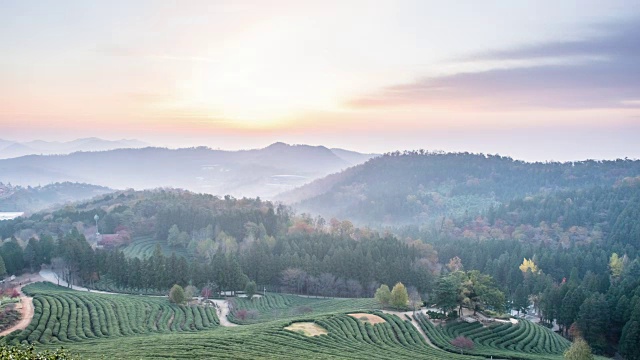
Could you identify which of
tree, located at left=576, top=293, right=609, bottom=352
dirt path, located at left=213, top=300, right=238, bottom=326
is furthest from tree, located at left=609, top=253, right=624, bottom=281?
dirt path, located at left=213, top=300, right=238, bottom=326

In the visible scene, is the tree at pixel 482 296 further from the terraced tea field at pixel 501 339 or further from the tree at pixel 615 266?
the tree at pixel 615 266

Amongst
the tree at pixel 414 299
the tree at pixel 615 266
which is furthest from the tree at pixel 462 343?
the tree at pixel 615 266

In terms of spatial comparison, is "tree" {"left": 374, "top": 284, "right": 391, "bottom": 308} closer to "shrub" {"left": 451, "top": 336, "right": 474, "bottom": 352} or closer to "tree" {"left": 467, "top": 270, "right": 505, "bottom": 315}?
"tree" {"left": 467, "top": 270, "right": 505, "bottom": 315}

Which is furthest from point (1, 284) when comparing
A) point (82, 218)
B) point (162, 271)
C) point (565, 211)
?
point (565, 211)

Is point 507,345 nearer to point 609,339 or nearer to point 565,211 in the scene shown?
point 609,339

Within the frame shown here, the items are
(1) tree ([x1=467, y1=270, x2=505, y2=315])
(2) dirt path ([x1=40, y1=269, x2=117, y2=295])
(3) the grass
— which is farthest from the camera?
(2) dirt path ([x1=40, y1=269, x2=117, y2=295])

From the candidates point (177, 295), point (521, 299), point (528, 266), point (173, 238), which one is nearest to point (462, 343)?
point (177, 295)

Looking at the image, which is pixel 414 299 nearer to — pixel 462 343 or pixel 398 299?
pixel 398 299
